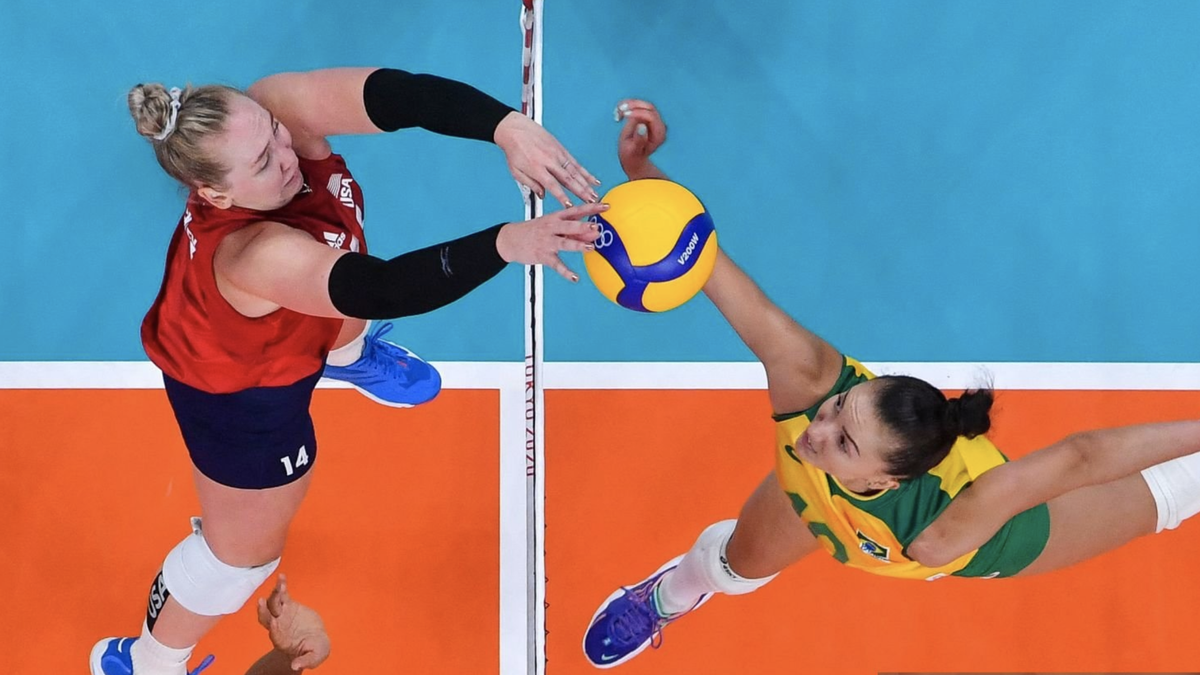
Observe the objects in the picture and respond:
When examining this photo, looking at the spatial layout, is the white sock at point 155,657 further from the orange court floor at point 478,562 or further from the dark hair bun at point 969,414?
the dark hair bun at point 969,414

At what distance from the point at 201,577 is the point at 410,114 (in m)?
1.69

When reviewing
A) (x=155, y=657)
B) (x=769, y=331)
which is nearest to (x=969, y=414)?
(x=769, y=331)

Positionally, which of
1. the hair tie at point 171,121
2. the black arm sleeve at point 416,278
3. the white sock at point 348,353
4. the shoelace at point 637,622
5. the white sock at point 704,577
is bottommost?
the shoelace at point 637,622

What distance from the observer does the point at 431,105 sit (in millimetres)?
2877

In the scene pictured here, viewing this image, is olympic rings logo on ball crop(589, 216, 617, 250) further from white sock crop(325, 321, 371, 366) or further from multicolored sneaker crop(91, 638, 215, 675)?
multicolored sneaker crop(91, 638, 215, 675)

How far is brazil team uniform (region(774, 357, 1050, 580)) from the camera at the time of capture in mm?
3039

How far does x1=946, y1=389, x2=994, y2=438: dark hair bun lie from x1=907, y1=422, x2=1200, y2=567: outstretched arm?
0.23 m

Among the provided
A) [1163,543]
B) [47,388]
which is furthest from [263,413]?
[1163,543]

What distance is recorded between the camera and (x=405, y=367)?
4.05m

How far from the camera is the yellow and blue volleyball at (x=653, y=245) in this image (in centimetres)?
274

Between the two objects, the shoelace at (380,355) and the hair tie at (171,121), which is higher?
the shoelace at (380,355)

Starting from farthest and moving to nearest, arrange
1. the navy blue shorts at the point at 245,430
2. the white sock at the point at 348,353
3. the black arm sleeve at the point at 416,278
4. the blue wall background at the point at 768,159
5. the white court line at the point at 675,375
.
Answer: the blue wall background at the point at 768,159
the white court line at the point at 675,375
the white sock at the point at 348,353
the navy blue shorts at the point at 245,430
the black arm sleeve at the point at 416,278

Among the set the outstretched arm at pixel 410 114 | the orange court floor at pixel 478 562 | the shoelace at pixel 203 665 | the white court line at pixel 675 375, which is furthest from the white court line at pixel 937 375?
the shoelace at pixel 203 665

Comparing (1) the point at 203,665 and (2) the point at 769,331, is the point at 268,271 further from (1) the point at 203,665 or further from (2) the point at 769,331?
(1) the point at 203,665
